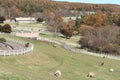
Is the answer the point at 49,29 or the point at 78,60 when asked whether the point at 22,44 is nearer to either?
the point at 78,60

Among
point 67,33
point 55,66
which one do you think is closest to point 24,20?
point 67,33

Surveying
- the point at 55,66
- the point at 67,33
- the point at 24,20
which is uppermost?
the point at 55,66

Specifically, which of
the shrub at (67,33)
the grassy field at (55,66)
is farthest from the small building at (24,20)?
Result: the grassy field at (55,66)

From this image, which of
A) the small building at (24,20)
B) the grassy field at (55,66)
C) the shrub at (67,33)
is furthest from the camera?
the small building at (24,20)

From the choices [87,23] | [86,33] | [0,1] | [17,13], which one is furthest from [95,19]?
[0,1]

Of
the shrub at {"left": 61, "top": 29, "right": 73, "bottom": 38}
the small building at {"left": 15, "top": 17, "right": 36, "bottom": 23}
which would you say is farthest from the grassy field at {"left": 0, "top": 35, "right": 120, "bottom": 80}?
the small building at {"left": 15, "top": 17, "right": 36, "bottom": 23}

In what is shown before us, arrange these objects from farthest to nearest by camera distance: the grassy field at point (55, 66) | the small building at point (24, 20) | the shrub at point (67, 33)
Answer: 1. the small building at point (24, 20)
2. the shrub at point (67, 33)
3. the grassy field at point (55, 66)

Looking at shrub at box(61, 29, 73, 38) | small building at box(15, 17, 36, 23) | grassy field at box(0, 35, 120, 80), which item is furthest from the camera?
small building at box(15, 17, 36, 23)

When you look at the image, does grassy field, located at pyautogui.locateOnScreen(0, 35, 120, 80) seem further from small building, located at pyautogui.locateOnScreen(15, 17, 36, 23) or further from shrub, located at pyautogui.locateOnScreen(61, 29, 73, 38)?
small building, located at pyautogui.locateOnScreen(15, 17, 36, 23)

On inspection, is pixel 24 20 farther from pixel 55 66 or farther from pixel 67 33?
pixel 55 66

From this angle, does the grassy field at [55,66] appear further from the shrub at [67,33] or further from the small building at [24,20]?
the small building at [24,20]

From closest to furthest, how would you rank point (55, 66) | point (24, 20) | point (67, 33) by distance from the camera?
point (55, 66)
point (67, 33)
point (24, 20)
